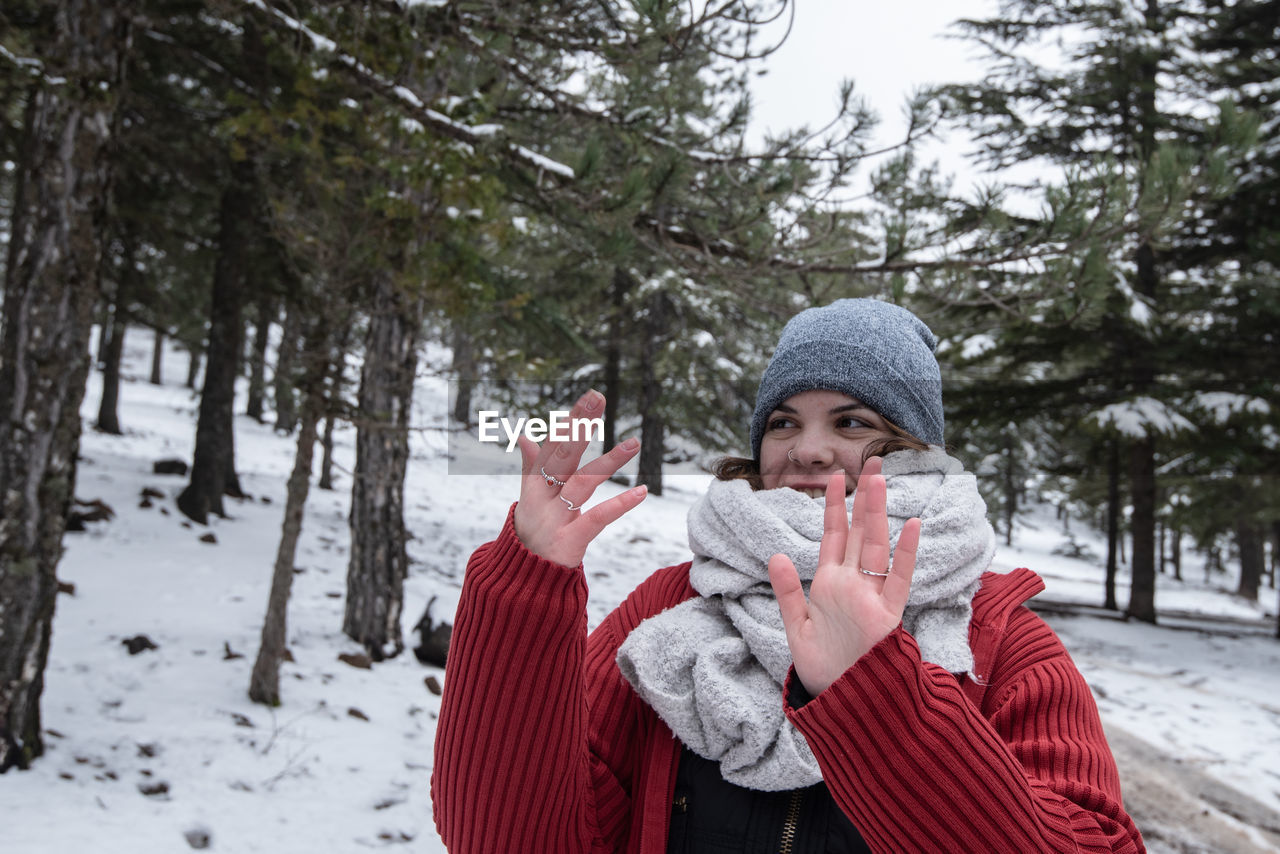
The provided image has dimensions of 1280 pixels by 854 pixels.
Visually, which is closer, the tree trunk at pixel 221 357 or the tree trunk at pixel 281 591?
the tree trunk at pixel 281 591

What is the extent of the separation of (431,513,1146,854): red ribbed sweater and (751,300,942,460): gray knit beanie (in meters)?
0.40

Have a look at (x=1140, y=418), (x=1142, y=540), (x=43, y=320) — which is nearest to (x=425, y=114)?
(x=43, y=320)

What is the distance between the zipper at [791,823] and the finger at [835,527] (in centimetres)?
56

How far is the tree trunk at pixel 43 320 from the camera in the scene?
3.60 meters

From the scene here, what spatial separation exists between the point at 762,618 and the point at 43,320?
4.10 meters

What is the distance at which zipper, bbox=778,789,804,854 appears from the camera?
1.25 metres

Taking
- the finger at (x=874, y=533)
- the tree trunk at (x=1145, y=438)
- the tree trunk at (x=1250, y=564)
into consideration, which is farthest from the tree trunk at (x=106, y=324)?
the tree trunk at (x=1250, y=564)

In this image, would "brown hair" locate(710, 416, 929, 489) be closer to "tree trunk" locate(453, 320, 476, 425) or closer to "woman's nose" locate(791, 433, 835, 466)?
"woman's nose" locate(791, 433, 835, 466)

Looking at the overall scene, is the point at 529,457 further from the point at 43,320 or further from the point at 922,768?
the point at 43,320

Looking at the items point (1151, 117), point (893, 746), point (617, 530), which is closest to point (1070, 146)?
point (1151, 117)

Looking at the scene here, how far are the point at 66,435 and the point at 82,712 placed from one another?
1.81 m

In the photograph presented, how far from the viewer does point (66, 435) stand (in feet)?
12.4

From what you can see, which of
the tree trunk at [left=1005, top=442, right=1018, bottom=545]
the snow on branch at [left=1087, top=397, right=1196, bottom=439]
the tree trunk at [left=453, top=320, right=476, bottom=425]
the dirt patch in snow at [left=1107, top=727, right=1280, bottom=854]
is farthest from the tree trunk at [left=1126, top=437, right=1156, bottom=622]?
the tree trunk at [left=453, top=320, right=476, bottom=425]

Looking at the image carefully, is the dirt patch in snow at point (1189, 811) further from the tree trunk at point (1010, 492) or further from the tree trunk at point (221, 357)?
the tree trunk at point (1010, 492)
